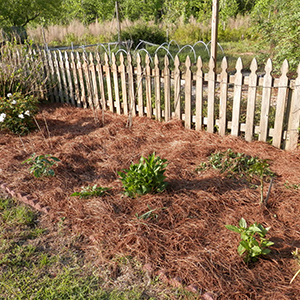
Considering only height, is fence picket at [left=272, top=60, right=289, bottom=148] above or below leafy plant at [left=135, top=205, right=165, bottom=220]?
above

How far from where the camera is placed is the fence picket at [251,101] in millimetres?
4189

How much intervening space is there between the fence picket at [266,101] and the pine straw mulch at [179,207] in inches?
8.2

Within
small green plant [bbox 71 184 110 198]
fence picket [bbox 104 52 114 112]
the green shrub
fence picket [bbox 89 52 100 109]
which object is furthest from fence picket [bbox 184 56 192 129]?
the green shrub

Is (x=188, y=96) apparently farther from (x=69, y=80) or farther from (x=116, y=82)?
(x=69, y=80)

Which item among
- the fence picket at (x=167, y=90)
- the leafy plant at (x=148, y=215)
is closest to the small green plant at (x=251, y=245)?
the leafy plant at (x=148, y=215)

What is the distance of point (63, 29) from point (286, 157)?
20.3 meters

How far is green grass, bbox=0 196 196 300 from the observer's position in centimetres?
220

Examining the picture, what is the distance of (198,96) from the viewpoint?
15.9ft

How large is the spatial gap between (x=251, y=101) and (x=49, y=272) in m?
3.38

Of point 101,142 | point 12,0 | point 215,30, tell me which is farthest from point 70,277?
point 12,0

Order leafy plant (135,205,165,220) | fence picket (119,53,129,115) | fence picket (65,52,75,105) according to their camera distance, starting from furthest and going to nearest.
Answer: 1. fence picket (65,52,75,105)
2. fence picket (119,53,129,115)
3. leafy plant (135,205,165,220)

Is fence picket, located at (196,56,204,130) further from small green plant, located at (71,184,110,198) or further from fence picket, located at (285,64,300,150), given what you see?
small green plant, located at (71,184,110,198)

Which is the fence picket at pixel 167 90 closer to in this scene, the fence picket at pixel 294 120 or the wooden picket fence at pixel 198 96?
the wooden picket fence at pixel 198 96

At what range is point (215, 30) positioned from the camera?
17.5 ft
